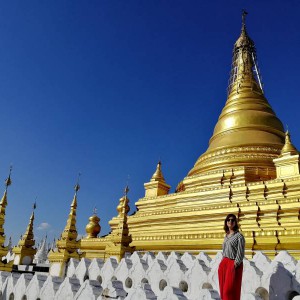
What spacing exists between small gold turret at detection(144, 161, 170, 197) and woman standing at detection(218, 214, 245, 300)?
16.6 metres

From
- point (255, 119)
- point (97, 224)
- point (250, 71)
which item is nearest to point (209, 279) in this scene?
point (255, 119)

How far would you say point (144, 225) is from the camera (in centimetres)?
1839

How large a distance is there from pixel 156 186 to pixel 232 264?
55.5ft

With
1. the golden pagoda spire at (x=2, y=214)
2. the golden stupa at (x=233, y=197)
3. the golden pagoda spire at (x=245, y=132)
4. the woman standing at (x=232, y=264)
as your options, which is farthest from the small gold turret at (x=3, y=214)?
the woman standing at (x=232, y=264)

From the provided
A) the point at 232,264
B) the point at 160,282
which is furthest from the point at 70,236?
the point at 232,264

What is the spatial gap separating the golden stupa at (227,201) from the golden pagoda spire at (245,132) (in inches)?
2.1

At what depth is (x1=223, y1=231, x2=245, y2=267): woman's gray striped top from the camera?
4246 millimetres

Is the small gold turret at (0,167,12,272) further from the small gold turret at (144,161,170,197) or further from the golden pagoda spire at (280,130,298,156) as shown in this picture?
the golden pagoda spire at (280,130,298,156)

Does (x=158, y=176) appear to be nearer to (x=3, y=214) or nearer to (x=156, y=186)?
(x=156, y=186)

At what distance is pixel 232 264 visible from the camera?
169 inches

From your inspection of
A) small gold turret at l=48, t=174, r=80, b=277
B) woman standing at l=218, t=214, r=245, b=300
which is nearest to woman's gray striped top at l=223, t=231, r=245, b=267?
woman standing at l=218, t=214, r=245, b=300

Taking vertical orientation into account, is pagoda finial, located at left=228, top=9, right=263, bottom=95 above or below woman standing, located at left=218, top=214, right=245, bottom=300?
above

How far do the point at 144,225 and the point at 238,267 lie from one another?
14500 millimetres

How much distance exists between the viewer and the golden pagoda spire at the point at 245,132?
686 inches
